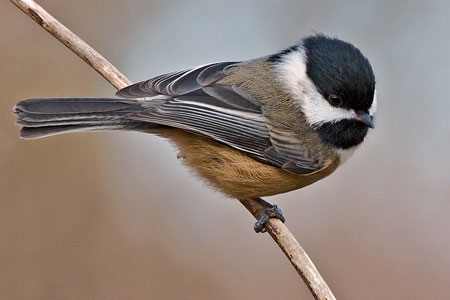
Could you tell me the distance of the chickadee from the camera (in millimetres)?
2779

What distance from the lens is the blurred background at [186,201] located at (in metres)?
4.00

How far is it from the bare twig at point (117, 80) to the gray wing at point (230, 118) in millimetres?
198

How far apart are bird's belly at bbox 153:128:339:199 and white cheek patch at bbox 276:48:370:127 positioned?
0.26 m

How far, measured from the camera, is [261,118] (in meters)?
2.93

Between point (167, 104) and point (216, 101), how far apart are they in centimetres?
23

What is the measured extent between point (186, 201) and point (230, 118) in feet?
5.51

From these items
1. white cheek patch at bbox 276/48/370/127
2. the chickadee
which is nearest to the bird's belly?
the chickadee

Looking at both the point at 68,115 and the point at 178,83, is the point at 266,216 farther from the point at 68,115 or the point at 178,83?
the point at 68,115

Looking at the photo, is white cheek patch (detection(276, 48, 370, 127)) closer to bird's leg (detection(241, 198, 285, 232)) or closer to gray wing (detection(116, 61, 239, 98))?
gray wing (detection(116, 61, 239, 98))

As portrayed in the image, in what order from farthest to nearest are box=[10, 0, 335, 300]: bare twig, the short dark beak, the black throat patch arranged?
the black throat patch → the short dark beak → box=[10, 0, 335, 300]: bare twig

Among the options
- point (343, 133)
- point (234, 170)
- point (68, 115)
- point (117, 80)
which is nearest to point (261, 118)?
point (234, 170)

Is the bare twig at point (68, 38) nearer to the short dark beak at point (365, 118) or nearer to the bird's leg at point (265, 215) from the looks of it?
the bird's leg at point (265, 215)

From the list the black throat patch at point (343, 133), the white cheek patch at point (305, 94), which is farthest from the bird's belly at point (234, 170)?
the white cheek patch at point (305, 94)

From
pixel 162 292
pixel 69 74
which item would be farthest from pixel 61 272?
pixel 69 74
